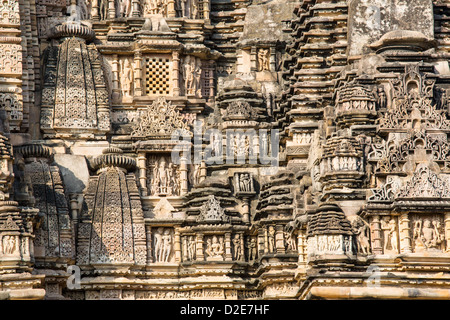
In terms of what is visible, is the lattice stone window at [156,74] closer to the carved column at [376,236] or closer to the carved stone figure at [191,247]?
the carved stone figure at [191,247]

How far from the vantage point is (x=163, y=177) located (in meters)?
70.5

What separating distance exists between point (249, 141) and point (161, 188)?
12.2 feet

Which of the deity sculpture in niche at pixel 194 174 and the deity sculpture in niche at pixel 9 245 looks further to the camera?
the deity sculpture in niche at pixel 194 174

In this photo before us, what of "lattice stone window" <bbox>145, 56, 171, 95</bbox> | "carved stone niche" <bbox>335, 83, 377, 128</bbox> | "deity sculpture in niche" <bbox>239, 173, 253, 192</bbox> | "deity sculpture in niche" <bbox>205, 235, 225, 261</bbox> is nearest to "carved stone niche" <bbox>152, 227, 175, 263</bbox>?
"deity sculpture in niche" <bbox>205, 235, 225, 261</bbox>

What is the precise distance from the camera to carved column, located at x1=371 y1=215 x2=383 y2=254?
2441 inches

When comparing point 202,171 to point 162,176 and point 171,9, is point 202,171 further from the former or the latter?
point 171,9

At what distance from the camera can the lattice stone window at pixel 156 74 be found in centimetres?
7319

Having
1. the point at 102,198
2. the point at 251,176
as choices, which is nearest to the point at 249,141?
the point at 251,176

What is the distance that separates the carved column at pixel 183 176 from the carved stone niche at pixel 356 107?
7079 millimetres

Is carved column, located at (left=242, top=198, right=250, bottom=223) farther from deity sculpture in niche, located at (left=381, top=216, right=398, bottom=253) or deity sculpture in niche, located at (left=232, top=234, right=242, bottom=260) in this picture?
deity sculpture in niche, located at (left=381, top=216, right=398, bottom=253)

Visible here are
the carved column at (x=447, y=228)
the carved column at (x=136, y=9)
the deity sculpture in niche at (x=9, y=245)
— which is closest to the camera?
the carved column at (x=447, y=228)

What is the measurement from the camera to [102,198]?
6844cm

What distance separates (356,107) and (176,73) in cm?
976

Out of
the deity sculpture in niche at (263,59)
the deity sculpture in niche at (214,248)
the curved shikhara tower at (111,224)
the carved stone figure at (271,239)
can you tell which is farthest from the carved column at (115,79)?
the carved stone figure at (271,239)
